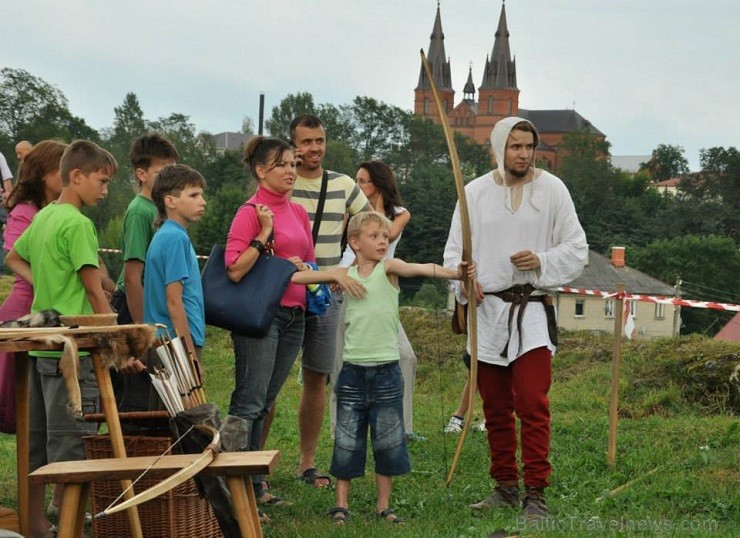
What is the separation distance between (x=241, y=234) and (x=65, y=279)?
0.99 meters

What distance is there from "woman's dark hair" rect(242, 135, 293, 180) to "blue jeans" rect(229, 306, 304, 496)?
0.75 meters

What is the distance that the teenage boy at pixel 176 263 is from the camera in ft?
18.1

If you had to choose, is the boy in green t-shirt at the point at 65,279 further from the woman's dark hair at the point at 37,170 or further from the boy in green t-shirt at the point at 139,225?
the woman's dark hair at the point at 37,170

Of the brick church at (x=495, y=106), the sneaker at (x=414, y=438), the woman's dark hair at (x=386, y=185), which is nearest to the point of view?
the woman's dark hair at (x=386, y=185)

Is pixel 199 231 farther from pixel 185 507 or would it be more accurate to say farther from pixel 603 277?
pixel 185 507

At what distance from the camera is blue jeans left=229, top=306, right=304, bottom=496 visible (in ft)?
19.7

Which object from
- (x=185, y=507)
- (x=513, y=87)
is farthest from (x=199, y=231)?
(x=513, y=87)

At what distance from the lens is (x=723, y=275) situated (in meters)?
85.5

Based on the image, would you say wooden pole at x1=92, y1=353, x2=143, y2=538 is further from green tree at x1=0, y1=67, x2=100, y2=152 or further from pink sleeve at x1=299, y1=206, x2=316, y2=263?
green tree at x1=0, y1=67, x2=100, y2=152

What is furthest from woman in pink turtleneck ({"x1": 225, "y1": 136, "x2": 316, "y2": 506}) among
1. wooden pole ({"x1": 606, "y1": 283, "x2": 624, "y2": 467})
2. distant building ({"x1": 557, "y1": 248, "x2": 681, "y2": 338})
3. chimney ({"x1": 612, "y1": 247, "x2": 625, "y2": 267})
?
distant building ({"x1": 557, "y1": 248, "x2": 681, "y2": 338})

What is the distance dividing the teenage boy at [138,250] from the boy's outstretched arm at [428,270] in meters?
1.22

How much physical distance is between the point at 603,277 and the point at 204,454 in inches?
3089

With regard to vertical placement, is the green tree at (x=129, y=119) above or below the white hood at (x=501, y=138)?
above

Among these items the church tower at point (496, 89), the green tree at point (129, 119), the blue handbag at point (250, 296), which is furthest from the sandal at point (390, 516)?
the church tower at point (496, 89)
